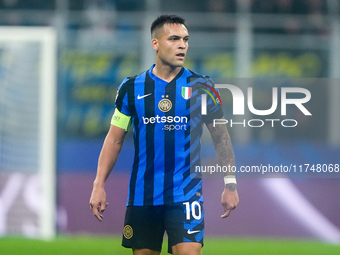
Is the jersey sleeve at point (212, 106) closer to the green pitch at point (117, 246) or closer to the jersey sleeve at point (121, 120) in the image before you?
the jersey sleeve at point (121, 120)

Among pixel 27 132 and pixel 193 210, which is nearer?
pixel 193 210

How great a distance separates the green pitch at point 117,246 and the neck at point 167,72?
305 centimetres

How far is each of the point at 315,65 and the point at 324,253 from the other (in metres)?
2.69

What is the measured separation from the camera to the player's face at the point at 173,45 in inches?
171

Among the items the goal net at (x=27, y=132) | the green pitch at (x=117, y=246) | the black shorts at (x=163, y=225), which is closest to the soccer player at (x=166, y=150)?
the black shorts at (x=163, y=225)

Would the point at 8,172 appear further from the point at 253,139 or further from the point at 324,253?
the point at 324,253

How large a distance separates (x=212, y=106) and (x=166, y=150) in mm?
393

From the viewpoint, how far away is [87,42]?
876 cm

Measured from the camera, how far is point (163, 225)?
165 inches

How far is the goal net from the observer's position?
820 cm

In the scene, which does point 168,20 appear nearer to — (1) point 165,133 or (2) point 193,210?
(1) point 165,133


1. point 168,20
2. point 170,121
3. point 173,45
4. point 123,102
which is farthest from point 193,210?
point 168,20

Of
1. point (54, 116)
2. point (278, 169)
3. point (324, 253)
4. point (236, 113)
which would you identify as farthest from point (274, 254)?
point (54, 116)

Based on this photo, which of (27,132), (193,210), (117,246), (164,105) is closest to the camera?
(193,210)
